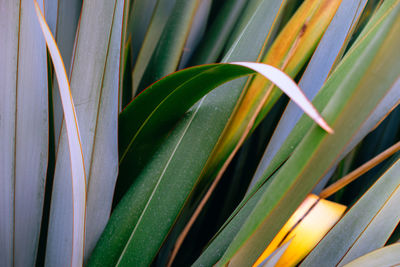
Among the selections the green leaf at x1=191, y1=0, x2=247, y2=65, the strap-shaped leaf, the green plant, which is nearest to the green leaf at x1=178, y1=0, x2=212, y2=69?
the green leaf at x1=191, y1=0, x2=247, y2=65

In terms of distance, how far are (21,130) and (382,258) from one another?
0.28 meters

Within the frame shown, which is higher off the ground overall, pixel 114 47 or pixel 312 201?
pixel 114 47

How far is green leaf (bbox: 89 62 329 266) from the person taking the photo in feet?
0.90

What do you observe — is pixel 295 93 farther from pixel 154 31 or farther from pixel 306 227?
pixel 154 31

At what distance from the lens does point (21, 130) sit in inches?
10.5

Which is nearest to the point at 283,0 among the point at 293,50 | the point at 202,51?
the point at 293,50

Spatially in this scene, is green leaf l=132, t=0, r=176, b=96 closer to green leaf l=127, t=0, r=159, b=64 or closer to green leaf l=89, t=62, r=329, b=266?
green leaf l=127, t=0, r=159, b=64

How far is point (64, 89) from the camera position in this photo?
20 cm

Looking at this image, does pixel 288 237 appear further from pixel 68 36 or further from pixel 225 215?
pixel 68 36

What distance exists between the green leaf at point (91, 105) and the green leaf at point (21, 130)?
0.02m

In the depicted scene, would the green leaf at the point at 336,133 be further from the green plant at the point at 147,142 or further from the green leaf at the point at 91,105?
the green leaf at the point at 91,105

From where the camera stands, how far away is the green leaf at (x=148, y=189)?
273 millimetres

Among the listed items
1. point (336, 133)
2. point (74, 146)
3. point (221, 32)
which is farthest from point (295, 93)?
point (221, 32)

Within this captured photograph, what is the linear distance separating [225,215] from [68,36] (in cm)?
28
